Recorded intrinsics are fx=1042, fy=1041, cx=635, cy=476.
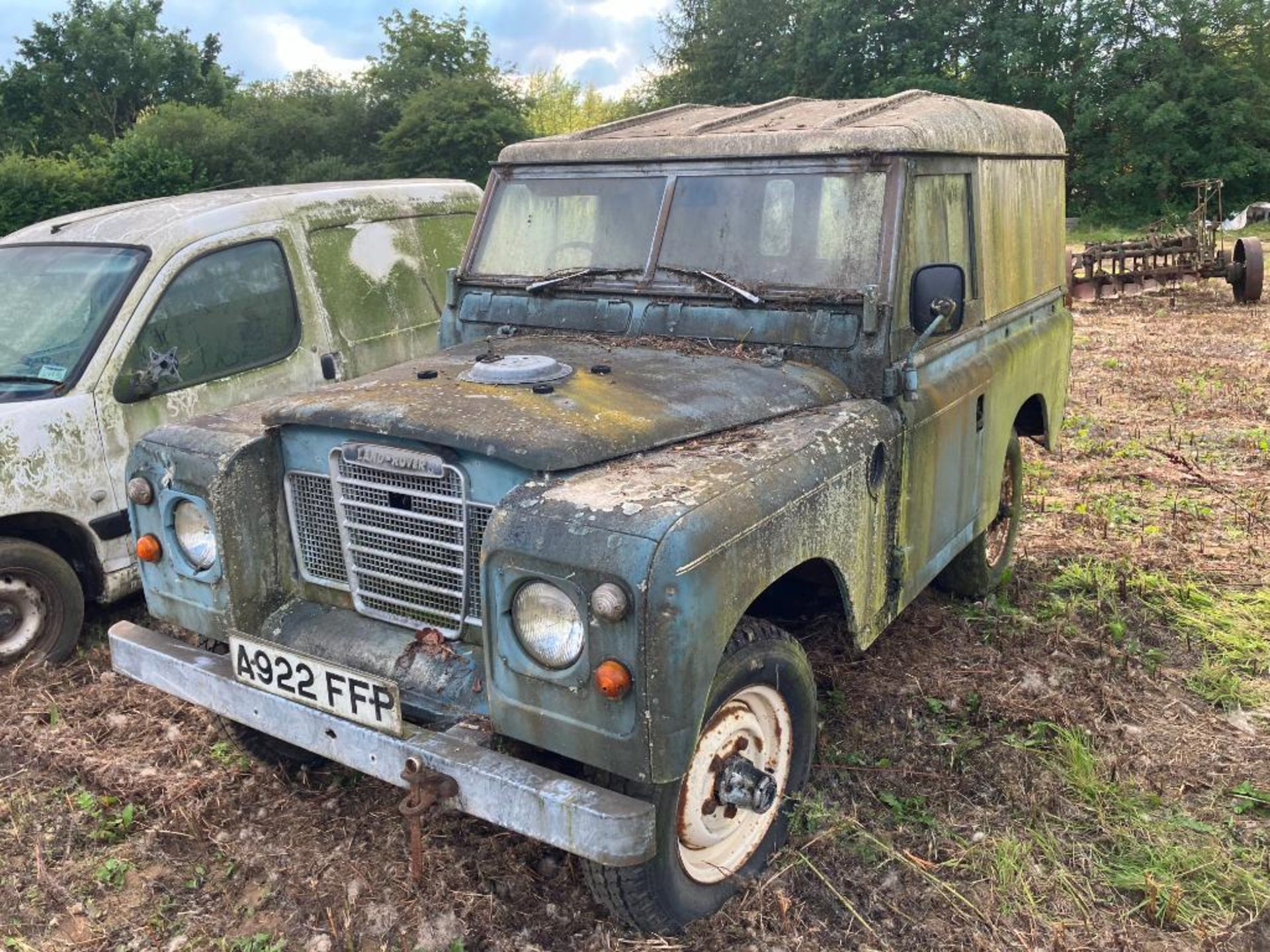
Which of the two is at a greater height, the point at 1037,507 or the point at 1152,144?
the point at 1152,144

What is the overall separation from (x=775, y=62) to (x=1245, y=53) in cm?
1423

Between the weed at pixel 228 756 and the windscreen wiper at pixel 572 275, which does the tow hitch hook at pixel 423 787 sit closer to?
the weed at pixel 228 756

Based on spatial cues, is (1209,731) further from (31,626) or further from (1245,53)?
(1245,53)

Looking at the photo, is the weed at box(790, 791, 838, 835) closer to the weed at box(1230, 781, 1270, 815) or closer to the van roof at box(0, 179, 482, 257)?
the weed at box(1230, 781, 1270, 815)

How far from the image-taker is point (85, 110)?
33844 millimetres

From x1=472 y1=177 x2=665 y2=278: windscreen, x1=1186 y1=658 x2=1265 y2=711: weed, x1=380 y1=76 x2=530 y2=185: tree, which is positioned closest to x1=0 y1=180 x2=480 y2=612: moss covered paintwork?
x1=472 y1=177 x2=665 y2=278: windscreen

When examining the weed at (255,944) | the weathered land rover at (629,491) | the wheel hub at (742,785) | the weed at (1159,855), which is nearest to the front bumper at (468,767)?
the weathered land rover at (629,491)

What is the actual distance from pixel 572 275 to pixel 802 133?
3.43ft

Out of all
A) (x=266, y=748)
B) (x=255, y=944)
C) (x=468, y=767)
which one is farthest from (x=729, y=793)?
(x=266, y=748)

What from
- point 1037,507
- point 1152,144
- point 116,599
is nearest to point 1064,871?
point 1037,507

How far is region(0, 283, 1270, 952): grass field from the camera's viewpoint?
301cm

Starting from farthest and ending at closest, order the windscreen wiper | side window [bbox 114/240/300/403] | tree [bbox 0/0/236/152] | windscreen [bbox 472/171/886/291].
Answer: tree [bbox 0/0/236/152]
side window [bbox 114/240/300/403]
the windscreen wiper
windscreen [bbox 472/171/886/291]

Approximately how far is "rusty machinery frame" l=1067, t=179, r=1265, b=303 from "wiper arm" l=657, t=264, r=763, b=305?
12835 millimetres

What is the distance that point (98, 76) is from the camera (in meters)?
34.4
